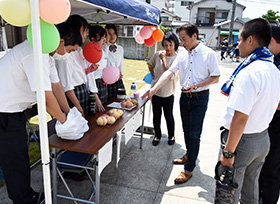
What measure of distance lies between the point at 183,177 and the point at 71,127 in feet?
5.42

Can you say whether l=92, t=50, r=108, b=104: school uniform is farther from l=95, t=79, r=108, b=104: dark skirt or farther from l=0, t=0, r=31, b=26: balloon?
l=0, t=0, r=31, b=26: balloon

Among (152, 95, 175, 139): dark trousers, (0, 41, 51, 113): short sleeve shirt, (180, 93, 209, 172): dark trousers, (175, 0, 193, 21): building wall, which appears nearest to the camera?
(0, 41, 51, 113): short sleeve shirt

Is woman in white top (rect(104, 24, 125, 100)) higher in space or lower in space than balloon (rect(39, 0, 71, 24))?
lower

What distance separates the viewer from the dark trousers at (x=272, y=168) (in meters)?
2.08

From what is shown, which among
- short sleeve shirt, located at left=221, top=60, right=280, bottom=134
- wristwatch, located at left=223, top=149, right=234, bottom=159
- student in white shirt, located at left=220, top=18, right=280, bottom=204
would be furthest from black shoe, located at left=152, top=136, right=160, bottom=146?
short sleeve shirt, located at left=221, top=60, right=280, bottom=134

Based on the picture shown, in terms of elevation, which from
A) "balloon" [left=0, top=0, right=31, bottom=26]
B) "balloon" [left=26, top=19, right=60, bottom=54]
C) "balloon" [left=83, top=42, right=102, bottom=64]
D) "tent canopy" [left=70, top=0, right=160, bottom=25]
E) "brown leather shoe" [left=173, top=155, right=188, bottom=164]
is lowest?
"brown leather shoe" [left=173, top=155, right=188, bottom=164]

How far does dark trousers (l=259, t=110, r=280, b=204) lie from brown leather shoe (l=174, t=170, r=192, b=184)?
2.99ft

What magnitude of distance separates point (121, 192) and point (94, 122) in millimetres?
891

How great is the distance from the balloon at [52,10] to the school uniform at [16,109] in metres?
0.33

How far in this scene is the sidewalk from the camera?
2.59m

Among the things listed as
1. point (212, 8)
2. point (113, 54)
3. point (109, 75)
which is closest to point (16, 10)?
point (109, 75)

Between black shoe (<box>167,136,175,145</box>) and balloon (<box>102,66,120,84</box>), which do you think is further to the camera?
black shoe (<box>167,136,175,145</box>)

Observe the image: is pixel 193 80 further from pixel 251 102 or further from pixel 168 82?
pixel 251 102

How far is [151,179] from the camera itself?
2949 millimetres
